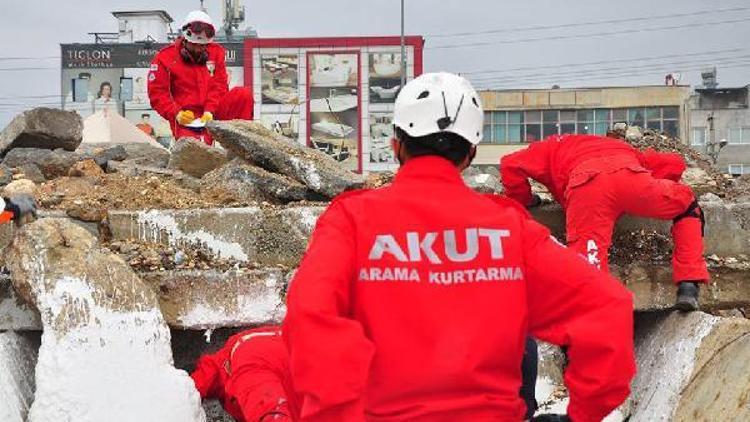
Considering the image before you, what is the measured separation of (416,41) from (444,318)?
134ft

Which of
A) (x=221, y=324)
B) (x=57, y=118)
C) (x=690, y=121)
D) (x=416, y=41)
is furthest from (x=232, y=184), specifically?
(x=690, y=121)

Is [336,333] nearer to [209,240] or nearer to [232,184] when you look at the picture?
[209,240]

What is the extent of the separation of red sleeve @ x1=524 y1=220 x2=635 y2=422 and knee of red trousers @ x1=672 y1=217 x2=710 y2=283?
7.46 feet

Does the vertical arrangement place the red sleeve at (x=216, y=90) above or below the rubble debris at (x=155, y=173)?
above

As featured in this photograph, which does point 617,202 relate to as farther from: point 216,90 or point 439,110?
point 216,90

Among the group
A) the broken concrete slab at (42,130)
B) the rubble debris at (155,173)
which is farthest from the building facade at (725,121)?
the rubble debris at (155,173)

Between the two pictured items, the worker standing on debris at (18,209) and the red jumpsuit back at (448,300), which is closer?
the red jumpsuit back at (448,300)

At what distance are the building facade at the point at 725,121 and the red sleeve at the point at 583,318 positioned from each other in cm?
4812

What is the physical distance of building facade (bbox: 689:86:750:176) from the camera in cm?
4859

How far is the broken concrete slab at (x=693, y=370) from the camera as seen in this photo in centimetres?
366

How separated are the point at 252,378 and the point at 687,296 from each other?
2.23 meters

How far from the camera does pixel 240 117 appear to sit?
8312 millimetres

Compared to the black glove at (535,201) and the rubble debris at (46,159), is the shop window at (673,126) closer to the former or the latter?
the rubble debris at (46,159)

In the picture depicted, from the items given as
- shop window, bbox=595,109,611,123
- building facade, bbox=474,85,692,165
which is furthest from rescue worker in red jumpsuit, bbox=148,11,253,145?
shop window, bbox=595,109,611,123
